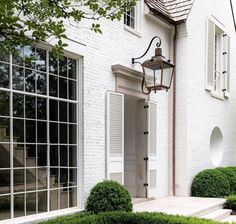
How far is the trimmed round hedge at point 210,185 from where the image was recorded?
1147cm

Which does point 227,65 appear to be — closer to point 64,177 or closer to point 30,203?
point 64,177

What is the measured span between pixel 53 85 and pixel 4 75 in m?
1.22

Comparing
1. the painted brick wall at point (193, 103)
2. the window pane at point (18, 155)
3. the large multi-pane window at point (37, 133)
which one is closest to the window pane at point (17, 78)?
the large multi-pane window at point (37, 133)

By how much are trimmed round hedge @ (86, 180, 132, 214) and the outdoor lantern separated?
267 cm

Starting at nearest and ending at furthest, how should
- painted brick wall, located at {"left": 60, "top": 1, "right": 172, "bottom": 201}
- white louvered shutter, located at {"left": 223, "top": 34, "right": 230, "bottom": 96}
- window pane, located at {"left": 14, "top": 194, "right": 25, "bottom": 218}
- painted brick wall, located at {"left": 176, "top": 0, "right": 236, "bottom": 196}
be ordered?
window pane, located at {"left": 14, "top": 194, "right": 25, "bottom": 218} < painted brick wall, located at {"left": 60, "top": 1, "right": 172, "bottom": 201} < painted brick wall, located at {"left": 176, "top": 0, "right": 236, "bottom": 196} < white louvered shutter, located at {"left": 223, "top": 34, "right": 230, "bottom": 96}

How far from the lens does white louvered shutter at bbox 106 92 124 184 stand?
28.4 feet

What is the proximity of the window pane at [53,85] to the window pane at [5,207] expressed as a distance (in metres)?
2.04

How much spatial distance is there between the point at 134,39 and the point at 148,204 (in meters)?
4.03

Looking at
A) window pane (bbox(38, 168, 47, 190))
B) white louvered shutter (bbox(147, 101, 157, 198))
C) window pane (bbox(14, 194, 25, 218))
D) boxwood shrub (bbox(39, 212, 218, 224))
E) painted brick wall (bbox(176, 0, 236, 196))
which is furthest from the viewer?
painted brick wall (bbox(176, 0, 236, 196))

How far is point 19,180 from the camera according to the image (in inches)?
258

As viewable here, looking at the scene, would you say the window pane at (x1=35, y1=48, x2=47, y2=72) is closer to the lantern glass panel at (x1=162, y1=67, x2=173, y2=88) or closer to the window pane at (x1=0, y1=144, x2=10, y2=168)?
the window pane at (x1=0, y1=144, x2=10, y2=168)

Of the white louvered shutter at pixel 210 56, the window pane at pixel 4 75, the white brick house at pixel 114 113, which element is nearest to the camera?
the window pane at pixel 4 75

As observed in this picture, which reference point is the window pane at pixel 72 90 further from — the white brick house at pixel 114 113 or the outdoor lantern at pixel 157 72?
the outdoor lantern at pixel 157 72

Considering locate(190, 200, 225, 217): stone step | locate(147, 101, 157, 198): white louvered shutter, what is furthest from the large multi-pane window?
locate(147, 101, 157, 198): white louvered shutter
